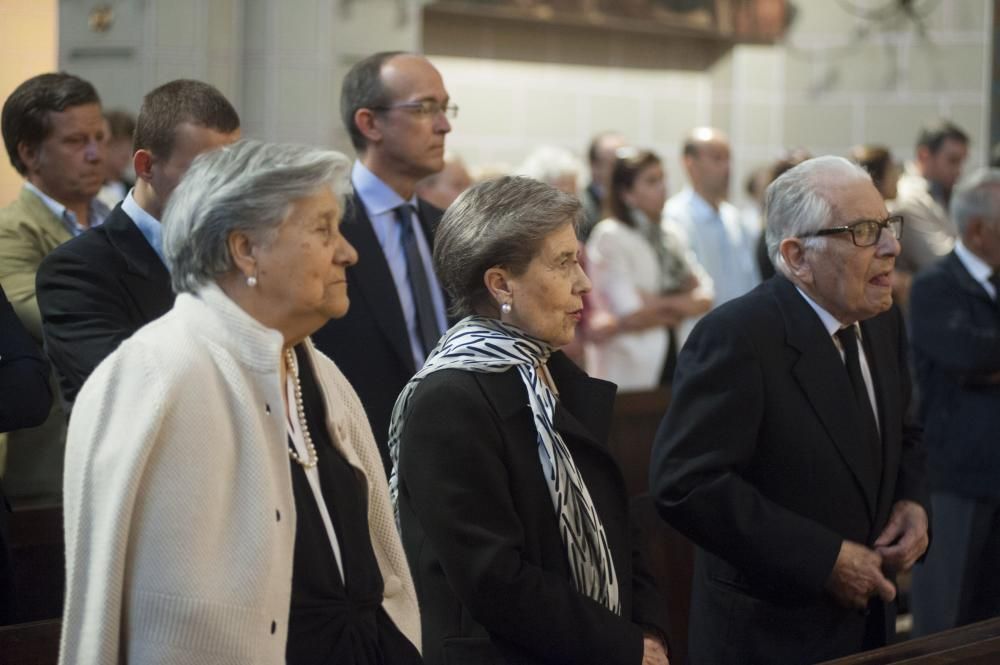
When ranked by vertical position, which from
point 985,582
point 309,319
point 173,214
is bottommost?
point 985,582

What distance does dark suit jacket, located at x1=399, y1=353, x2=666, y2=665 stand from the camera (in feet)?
8.27

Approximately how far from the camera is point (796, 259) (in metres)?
3.25

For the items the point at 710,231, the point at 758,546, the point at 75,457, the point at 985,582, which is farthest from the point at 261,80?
the point at 75,457

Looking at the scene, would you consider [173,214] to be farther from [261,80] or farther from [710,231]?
[710,231]

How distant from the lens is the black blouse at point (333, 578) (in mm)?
2225

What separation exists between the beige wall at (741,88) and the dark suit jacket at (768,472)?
19.5ft

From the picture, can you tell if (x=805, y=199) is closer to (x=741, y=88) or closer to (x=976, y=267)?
(x=976, y=267)

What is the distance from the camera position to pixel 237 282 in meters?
2.20

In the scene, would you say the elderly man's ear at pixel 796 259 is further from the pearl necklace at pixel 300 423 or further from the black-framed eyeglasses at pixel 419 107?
the pearl necklace at pixel 300 423

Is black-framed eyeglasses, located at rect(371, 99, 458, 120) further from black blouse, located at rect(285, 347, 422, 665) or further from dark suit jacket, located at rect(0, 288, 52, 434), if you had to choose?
black blouse, located at rect(285, 347, 422, 665)

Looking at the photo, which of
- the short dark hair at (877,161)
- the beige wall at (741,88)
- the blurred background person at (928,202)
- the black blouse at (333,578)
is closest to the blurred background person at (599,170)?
the short dark hair at (877,161)

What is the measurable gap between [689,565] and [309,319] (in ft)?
7.26

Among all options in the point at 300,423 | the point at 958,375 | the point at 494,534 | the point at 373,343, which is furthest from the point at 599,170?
the point at 300,423

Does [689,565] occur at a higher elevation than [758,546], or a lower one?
lower
